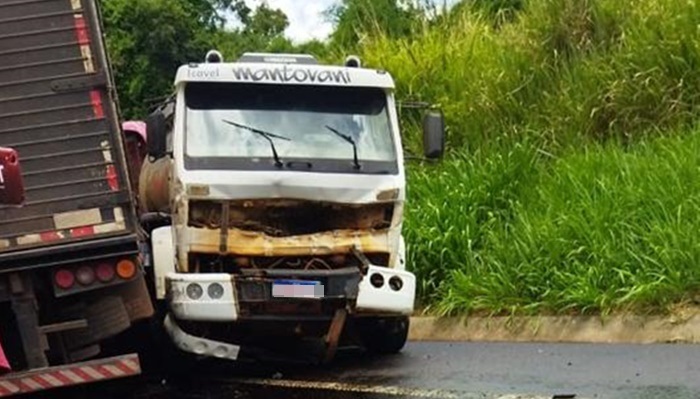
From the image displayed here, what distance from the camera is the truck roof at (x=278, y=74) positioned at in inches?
371

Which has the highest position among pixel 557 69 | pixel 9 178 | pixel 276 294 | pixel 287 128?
pixel 9 178

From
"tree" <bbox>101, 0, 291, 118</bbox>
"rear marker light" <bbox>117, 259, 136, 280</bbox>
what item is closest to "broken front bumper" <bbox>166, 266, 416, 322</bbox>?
"rear marker light" <bbox>117, 259, 136, 280</bbox>

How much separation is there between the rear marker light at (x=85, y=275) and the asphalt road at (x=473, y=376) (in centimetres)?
134

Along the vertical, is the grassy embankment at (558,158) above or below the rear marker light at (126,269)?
below

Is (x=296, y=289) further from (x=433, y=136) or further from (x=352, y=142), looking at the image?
(x=433, y=136)

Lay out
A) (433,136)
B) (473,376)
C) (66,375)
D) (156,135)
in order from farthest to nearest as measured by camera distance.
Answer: (433,136), (156,135), (473,376), (66,375)

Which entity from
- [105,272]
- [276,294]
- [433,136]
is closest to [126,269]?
[105,272]

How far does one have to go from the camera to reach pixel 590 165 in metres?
13.2

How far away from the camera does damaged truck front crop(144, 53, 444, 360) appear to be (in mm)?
8898

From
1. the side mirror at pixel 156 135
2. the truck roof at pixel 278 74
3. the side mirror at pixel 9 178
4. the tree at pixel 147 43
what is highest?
the side mirror at pixel 9 178

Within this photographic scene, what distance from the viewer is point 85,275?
782 cm

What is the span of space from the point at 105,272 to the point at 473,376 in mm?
2615

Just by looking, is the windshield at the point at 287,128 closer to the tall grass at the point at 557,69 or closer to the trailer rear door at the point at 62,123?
the trailer rear door at the point at 62,123

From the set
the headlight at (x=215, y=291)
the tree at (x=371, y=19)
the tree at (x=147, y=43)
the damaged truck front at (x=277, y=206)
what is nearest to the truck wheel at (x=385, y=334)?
the damaged truck front at (x=277, y=206)
